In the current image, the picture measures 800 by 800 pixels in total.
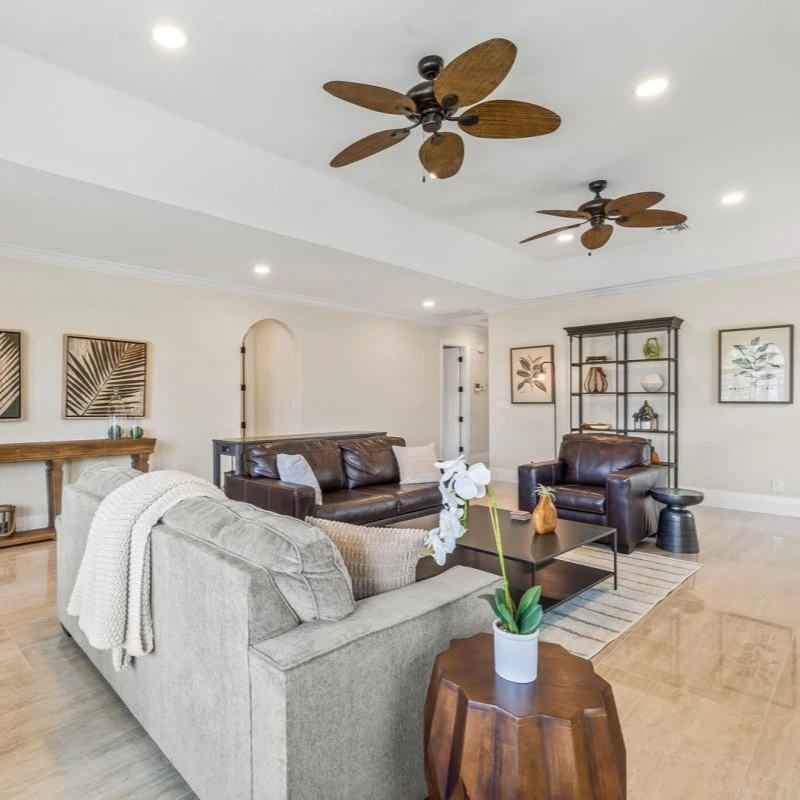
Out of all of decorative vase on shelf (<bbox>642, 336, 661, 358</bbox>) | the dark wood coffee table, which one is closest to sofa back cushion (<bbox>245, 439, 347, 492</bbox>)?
the dark wood coffee table

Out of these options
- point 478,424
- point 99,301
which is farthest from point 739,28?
point 478,424

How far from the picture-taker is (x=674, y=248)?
5.80 meters

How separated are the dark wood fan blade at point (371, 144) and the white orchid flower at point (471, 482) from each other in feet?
6.48

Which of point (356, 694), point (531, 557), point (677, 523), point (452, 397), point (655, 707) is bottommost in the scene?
point (655, 707)

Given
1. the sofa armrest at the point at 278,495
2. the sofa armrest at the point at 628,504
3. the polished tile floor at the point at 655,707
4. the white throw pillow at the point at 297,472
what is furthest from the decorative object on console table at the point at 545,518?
the white throw pillow at the point at 297,472

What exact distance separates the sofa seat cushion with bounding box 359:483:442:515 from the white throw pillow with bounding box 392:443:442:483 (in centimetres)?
8

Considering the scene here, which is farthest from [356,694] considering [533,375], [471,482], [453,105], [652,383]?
[533,375]

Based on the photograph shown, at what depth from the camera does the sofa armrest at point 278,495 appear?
3.62 metres

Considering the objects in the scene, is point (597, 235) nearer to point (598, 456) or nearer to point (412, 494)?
point (598, 456)

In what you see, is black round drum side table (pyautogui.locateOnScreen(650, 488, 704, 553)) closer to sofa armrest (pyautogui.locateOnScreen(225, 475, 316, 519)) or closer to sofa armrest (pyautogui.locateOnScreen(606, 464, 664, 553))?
sofa armrest (pyautogui.locateOnScreen(606, 464, 664, 553))

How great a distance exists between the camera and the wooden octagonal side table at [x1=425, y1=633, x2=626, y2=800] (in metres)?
1.06

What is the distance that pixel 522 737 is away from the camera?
1065 millimetres

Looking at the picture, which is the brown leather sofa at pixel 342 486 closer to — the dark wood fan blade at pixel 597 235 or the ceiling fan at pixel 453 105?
the ceiling fan at pixel 453 105

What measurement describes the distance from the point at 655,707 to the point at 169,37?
3.61 metres
